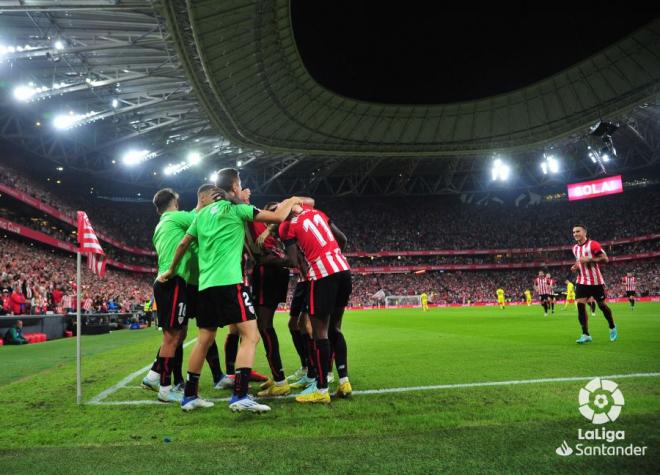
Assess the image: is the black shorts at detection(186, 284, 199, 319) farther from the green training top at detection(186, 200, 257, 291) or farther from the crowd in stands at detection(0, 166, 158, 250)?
the crowd in stands at detection(0, 166, 158, 250)

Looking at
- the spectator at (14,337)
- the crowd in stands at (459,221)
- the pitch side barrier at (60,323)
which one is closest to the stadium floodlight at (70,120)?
the pitch side barrier at (60,323)

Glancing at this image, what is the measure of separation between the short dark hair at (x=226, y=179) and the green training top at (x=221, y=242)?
20 cm

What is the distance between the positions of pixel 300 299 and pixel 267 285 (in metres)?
0.46

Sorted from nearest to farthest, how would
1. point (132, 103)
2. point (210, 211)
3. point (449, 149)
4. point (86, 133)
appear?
point (210, 211), point (132, 103), point (86, 133), point (449, 149)

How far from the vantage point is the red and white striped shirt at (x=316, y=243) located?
4.78 metres

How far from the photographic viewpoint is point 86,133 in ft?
114

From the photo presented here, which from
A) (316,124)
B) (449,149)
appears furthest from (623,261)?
(316,124)

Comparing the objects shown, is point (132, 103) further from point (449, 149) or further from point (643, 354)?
point (643, 354)

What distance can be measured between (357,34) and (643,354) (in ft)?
92.6

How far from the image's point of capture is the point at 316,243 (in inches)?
192

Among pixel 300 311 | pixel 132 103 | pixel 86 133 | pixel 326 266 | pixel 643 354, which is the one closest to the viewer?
pixel 326 266

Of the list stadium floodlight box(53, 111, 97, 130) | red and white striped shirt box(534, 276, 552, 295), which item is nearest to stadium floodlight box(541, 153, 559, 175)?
red and white striped shirt box(534, 276, 552, 295)

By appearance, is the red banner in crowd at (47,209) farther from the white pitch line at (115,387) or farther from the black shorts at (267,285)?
the black shorts at (267,285)

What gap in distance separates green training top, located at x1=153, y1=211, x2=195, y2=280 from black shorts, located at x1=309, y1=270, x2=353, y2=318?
147cm
